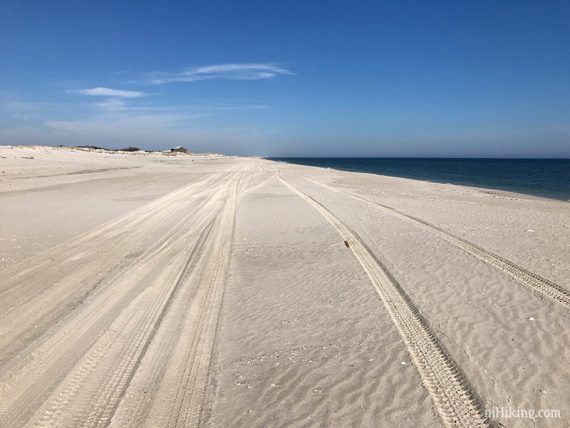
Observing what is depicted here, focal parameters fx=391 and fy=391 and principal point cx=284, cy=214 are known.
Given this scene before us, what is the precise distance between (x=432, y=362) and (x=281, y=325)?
6.74 feet

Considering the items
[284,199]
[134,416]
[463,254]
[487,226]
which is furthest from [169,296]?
[284,199]

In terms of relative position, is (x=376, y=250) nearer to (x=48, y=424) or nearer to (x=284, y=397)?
(x=284, y=397)

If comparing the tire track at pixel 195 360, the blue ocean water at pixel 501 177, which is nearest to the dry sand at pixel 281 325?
the tire track at pixel 195 360

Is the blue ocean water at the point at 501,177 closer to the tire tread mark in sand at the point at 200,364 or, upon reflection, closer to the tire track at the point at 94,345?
the tire tread mark in sand at the point at 200,364

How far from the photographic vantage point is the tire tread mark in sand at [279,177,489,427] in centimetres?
370

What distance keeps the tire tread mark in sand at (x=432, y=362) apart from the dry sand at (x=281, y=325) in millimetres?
22

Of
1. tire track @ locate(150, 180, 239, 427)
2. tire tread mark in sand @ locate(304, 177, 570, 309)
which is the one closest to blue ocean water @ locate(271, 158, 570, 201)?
tire tread mark in sand @ locate(304, 177, 570, 309)

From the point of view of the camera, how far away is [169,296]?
642cm

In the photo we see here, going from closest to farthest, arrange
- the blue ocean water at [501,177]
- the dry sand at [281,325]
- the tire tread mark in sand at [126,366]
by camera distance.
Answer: the tire tread mark in sand at [126,366]
the dry sand at [281,325]
the blue ocean water at [501,177]

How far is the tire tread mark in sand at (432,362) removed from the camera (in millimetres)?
3697

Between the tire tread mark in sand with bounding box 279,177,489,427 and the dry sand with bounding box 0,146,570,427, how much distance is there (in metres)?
0.02

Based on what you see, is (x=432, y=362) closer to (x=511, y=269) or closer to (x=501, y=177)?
(x=511, y=269)

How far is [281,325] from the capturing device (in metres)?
5.59

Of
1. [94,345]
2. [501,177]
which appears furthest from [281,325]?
[501,177]
